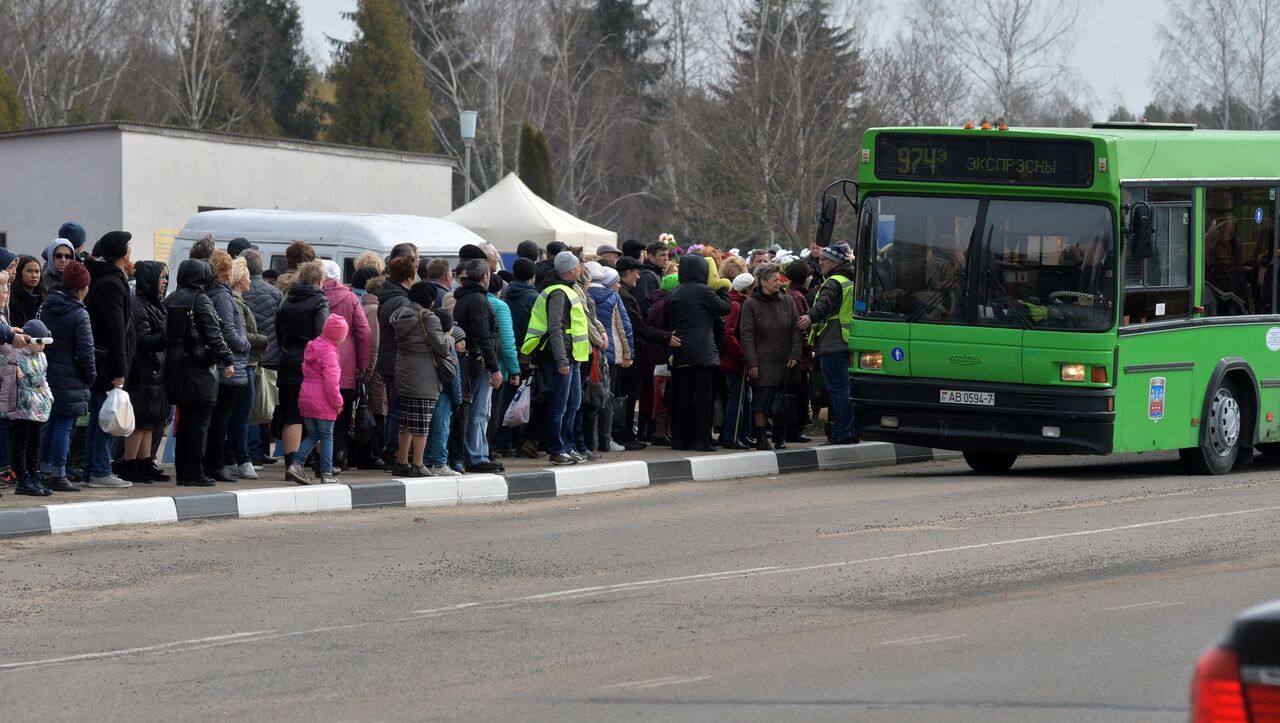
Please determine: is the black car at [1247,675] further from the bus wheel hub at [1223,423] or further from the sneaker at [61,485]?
the bus wheel hub at [1223,423]

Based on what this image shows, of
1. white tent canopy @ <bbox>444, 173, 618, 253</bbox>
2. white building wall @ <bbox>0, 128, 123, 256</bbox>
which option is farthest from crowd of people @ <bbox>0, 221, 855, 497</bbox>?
white building wall @ <bbox>0, 128, 123, 256</bbox>

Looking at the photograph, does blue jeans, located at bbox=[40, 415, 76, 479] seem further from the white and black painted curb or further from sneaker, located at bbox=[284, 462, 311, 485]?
sneaker, located at bbox=[284, 462, 311, 485]

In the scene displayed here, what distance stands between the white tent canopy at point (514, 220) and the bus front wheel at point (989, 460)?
14652 mm

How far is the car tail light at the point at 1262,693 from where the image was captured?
3496mm

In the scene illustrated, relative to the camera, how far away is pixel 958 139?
15.1 m

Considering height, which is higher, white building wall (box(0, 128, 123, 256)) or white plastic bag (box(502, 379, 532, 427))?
white building wall (box(0, 128, 123, 256))

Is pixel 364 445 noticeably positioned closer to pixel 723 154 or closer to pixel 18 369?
pixel 18 369

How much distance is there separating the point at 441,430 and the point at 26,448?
132 inches

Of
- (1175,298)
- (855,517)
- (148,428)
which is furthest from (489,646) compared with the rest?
(1175,298)

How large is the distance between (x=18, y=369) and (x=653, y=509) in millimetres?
4628

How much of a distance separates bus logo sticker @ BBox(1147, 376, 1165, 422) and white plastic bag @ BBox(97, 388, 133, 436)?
8136mm

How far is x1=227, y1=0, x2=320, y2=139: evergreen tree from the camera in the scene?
75.1 meters

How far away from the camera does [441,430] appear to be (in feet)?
48.1

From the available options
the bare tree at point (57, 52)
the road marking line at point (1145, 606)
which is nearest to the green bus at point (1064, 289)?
the road marking line at point (1145, 606)
